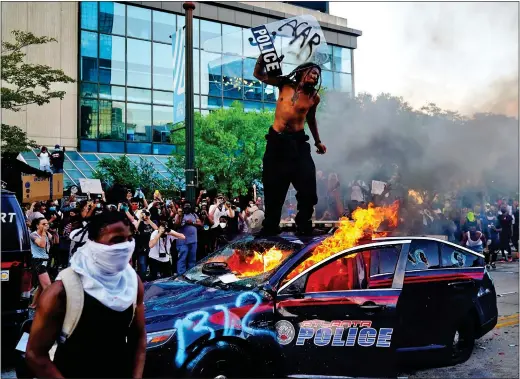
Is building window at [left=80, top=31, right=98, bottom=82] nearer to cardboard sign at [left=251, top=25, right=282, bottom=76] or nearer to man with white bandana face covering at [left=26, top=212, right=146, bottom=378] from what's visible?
cardboard sign at [left=251, top=25, right=282, bottom=76]

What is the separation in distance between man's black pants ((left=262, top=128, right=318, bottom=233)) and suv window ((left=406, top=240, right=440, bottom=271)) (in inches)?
46.9

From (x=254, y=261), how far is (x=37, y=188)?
8.71m

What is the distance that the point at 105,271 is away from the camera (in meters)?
2.71

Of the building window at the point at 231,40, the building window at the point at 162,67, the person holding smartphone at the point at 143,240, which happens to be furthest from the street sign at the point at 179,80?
the building window at the point at 162,67

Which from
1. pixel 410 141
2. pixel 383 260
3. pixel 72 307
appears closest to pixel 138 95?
pixel 410 141

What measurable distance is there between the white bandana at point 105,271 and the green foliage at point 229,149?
22.9 m

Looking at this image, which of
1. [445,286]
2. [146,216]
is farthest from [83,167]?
[445,286]

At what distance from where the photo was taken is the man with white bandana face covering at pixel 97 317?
8.45 ft

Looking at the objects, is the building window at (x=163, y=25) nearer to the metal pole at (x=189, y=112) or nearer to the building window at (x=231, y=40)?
the building window at (x=231, y=40)

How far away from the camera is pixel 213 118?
26625mm

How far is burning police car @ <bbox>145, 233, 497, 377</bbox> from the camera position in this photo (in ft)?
13.1

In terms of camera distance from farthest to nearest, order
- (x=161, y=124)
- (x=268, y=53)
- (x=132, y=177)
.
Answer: (x=161, y=124) < (x=132, y=177) < (x=268, y=53)

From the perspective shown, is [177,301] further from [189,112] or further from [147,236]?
[147,236]

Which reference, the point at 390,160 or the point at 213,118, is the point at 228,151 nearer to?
the point at 213,118
